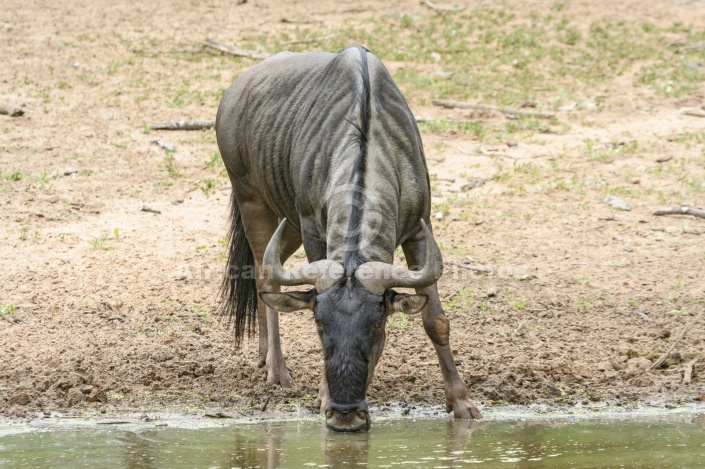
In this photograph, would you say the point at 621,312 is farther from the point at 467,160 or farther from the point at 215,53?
the point at 215,53

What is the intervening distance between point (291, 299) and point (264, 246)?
2.17m

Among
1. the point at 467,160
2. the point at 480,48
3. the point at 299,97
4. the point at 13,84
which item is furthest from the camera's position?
the point at 480,48

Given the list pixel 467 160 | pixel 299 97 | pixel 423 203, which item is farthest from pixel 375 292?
pixel 467 160

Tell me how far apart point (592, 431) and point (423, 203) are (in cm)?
163

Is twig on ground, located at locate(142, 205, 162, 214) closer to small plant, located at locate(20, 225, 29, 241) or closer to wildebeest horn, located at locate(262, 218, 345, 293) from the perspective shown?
small plant, located at locate(20, 225, 29, 241)

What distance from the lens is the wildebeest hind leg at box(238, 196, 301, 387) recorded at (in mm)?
7457

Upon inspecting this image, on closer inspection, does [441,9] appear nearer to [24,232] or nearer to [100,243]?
[100,243]

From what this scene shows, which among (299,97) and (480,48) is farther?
(480,48)

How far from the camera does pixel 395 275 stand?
5527 millimetres

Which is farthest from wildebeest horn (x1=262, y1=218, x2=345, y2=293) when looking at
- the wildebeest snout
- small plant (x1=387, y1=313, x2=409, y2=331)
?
small plant (x1=387, y1=313, x2=409, y2=331)

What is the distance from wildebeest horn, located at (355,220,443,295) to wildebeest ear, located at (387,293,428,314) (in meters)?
0.11

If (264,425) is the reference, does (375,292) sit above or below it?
above

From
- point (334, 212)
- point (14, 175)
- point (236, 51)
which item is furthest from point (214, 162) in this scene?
point (334, 212)

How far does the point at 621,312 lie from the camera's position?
8.35m
